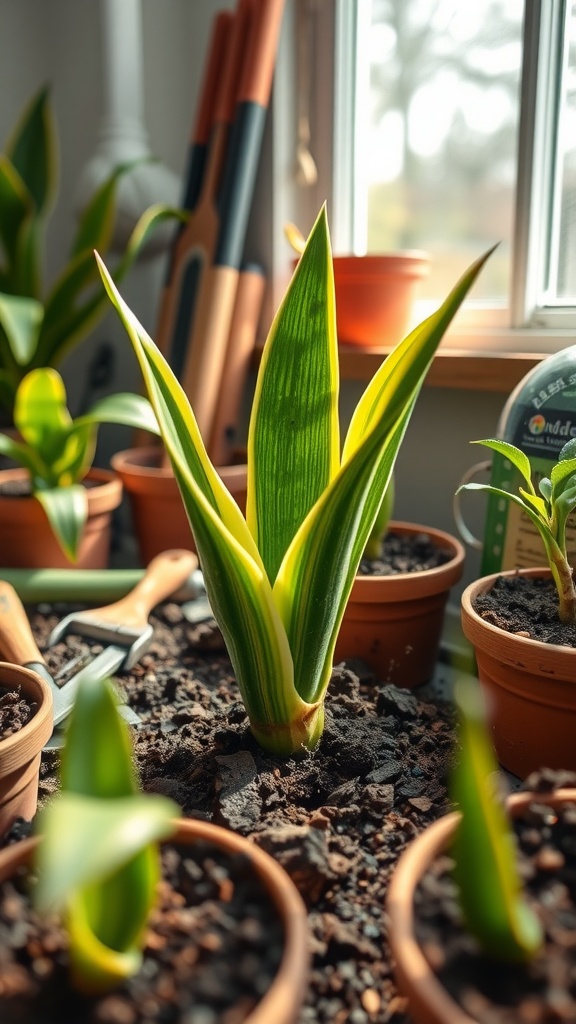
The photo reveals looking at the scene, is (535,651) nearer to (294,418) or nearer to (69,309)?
(294,418)

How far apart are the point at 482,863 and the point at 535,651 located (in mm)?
280

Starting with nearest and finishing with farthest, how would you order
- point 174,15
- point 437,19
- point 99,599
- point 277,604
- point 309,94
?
point 277,604 → point 99,599 → point 437,19 → point 309,94 → point 174,15

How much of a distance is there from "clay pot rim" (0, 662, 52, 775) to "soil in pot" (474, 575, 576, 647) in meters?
0.35

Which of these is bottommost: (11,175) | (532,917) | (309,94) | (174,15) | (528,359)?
(532,917)

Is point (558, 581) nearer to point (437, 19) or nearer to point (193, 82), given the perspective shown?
point (437, 19)

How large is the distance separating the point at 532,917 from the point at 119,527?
1336mm

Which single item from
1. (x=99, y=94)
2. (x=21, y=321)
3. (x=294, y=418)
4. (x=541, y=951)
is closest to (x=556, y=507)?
(x=294, y=418)

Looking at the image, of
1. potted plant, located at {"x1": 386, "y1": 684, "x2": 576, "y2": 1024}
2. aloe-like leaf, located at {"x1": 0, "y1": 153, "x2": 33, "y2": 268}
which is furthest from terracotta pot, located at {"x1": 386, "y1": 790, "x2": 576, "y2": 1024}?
aloe-like leaf, located at {"x1": 0, "y1": 153, "x2": 33, "y2": 268}

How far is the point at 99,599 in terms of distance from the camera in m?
1.02

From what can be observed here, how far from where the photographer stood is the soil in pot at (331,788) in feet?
1.50

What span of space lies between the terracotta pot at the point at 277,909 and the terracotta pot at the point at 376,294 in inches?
33.8

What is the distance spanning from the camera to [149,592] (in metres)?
0.95

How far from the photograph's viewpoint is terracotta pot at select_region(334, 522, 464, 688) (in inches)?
31.9

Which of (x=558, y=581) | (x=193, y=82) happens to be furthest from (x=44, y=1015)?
(x=193, y=82)
